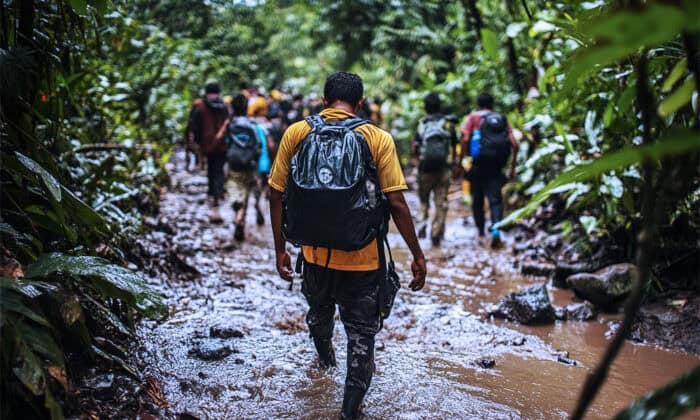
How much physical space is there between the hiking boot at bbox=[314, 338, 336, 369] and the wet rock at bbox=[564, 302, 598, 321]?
92.3 inches

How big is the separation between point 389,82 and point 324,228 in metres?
16.6

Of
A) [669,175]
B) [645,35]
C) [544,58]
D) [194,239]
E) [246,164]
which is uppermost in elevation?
[544,58]

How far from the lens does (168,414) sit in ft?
9.87

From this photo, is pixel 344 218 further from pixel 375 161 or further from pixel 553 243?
pixel 553 243

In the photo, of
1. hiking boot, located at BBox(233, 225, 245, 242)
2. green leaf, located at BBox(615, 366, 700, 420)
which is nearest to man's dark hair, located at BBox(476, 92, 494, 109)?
hiking boot, located at BBox(233, 225, 245, 242)

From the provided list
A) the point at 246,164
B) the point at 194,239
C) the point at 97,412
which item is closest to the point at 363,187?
the point at 97,412

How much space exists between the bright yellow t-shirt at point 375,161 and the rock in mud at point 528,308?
2.34 meters

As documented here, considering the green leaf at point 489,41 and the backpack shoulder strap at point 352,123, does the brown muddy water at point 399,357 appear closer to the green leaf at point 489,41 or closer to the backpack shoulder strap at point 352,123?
the backpack shoulder strap at point 352,123

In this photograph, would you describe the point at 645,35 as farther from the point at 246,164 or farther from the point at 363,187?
the point at 246,164

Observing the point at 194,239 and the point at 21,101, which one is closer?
the point at 21,101

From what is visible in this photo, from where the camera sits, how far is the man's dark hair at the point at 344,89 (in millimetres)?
3191

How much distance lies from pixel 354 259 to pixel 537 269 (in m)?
3.98

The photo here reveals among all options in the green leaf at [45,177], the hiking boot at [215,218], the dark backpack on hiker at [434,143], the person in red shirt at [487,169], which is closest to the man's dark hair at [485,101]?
the person in red shirt at [487,169]

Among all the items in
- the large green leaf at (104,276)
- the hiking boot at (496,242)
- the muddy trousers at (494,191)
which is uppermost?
the large green leaf at (104,276)
